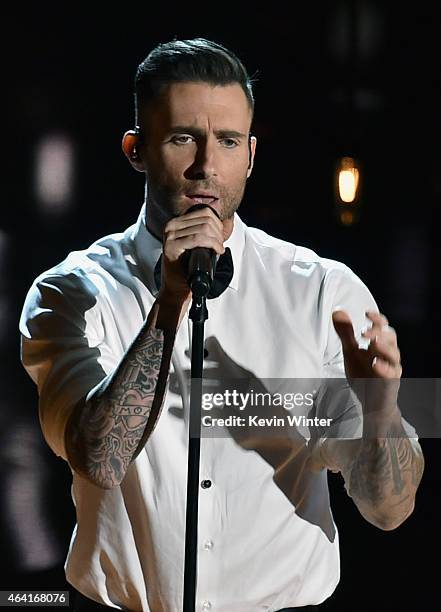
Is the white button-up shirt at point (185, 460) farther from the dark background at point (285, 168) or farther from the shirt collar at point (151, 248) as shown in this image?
the dark background at point (285, 168)

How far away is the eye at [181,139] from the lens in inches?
62.7

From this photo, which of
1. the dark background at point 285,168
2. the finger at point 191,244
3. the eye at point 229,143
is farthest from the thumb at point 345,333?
the dark background at point 285,168

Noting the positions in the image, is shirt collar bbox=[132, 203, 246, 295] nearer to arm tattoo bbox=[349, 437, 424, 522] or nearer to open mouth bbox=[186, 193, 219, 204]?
open mouth bbox=[186, 193, 219, 204]

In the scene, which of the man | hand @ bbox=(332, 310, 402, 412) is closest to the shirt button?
the man

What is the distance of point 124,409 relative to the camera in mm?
1406

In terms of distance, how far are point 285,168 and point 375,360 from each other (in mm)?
815

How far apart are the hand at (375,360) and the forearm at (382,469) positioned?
8 centimetres

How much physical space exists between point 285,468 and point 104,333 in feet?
1.30

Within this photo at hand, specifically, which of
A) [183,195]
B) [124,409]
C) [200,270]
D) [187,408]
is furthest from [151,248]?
[200,270]

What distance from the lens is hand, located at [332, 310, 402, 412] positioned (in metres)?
1.29

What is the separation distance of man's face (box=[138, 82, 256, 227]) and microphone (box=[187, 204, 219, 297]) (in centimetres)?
30

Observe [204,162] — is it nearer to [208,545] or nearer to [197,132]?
[197,132]

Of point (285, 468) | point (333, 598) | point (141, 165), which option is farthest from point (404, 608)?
point (141, 165)

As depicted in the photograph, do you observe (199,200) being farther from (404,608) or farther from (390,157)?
(404,608)
